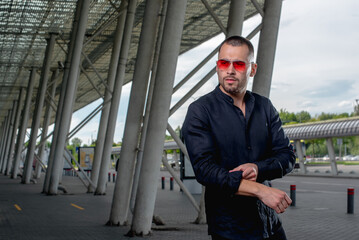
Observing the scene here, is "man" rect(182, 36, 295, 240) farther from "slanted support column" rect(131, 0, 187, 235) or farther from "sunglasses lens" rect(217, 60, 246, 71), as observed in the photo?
"slanted support column" rect(131, 0, 187, 235)

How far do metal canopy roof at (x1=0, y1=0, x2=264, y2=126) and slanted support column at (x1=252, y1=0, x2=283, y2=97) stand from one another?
1004 cm

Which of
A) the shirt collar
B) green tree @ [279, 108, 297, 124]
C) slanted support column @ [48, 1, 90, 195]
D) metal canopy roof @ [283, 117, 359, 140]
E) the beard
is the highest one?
green tree @ [279, 108, 297, 124]

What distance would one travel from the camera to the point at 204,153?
261 centimetres

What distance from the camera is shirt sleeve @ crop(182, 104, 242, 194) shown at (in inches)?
98.5

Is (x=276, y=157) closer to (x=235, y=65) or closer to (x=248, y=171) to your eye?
(x=248, y=171)

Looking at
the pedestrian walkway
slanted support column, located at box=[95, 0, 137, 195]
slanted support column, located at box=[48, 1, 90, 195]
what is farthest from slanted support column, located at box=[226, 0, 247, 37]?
slanted support column, located at box=[48, 1, 90, 195]

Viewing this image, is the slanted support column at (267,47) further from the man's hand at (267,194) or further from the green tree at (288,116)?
the green tree at (288,116)

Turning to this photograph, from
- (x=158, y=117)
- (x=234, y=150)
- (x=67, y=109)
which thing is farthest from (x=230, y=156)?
(x=67, y=109)

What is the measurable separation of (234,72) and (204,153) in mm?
420

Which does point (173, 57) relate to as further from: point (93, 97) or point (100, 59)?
point (93, 97)

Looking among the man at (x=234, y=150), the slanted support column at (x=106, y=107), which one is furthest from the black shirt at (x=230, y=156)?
the slanted support column at (x=106, y=107)

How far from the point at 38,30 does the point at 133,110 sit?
22482 millimetres

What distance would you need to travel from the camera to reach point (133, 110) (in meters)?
12.6

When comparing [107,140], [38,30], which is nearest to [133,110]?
[107,140]
